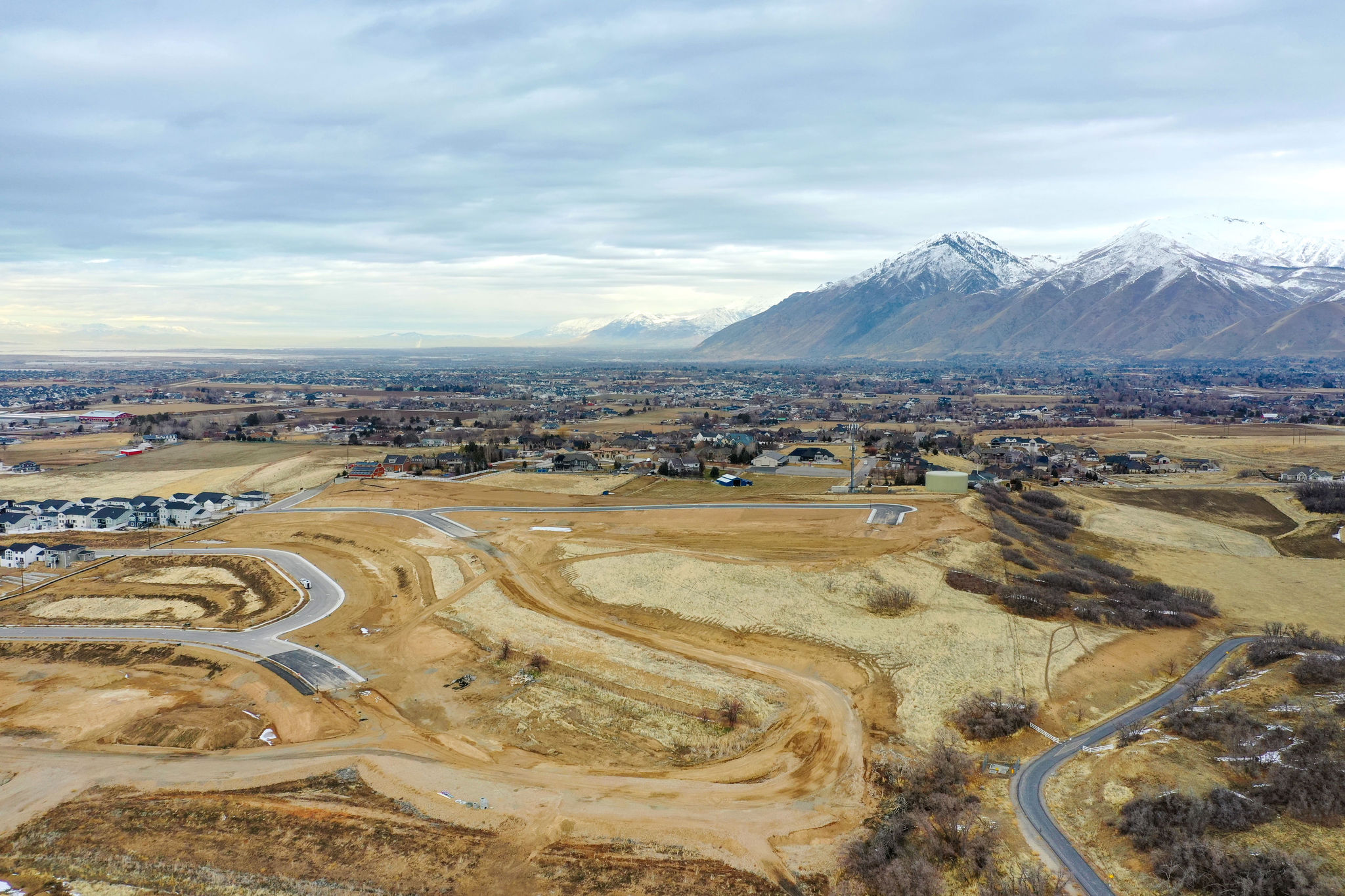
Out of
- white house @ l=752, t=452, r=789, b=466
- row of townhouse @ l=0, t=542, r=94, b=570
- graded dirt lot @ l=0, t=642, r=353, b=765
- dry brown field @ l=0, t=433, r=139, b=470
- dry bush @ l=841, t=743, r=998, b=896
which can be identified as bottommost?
dry bush @ l=841, t=743, r=998, b=896

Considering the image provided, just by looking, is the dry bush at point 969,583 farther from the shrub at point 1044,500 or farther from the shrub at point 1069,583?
the shrub at point 1044,500

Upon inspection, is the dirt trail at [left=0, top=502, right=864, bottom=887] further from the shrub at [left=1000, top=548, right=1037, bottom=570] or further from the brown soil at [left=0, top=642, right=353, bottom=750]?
the shrub at [left=1000, top=548, right=1037, bottom=570]

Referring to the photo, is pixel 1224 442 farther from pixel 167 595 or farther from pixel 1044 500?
pixel 167 595

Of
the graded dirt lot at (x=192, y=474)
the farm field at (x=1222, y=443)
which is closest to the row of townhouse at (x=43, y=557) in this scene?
the graded dirt lot at (x=192, y=474)

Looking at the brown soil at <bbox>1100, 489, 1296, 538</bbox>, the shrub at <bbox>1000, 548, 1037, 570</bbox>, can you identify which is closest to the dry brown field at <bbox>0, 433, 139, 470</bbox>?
the shrub at <bbox>1000, 548, 1037, 570</bbox>

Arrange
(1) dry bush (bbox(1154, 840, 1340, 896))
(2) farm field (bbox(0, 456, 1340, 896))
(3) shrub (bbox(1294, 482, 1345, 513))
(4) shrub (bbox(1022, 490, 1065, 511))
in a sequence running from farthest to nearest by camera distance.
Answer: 1. (3) shrub (bbox(1294, 482, 1345, 513))
2. (4) shrub (bbox(1022, 490, 1065, 511))
3. (2) farm field (bbox(0, 456, 1340, 896))
4. (1) dry bush (bbox(1154, 840, 1340, 896))

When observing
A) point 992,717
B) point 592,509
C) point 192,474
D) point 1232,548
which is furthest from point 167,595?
point 1232,548

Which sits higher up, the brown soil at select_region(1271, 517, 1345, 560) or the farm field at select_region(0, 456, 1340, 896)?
the farm field at select_region(0, 456, 1340, 896)

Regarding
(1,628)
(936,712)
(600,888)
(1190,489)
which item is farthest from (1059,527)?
(1,628)

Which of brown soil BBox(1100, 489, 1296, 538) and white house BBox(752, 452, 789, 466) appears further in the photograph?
white house BBox(752, 452, 789, 466)

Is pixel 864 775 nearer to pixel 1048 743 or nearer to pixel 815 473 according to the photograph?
pixel 1048 743
